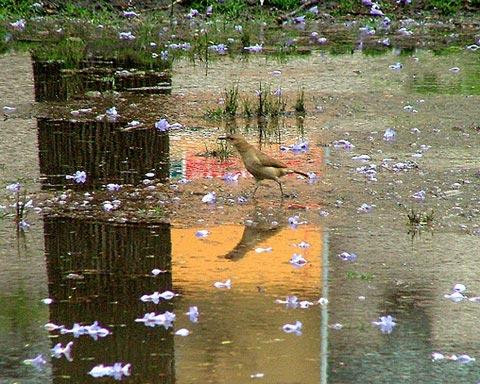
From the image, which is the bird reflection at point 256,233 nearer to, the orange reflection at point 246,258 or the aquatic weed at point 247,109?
the orange reflection at point 246,258

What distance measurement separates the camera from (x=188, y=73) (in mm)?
13797

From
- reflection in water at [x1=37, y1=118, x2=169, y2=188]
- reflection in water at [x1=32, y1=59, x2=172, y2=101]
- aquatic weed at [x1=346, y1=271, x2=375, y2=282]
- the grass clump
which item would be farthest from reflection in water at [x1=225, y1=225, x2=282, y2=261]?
the grass clump

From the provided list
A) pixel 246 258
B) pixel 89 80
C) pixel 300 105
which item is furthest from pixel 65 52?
pixel 246 258

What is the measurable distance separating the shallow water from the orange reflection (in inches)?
0.5

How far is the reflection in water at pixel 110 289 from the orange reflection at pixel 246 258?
0.11 meters

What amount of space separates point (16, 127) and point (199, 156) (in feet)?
6.26

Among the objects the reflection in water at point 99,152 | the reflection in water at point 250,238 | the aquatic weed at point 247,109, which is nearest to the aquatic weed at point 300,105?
the aquatic weed at point 247,109

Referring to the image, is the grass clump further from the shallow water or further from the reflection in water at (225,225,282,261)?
the reflection in water at (225,225,282,261)

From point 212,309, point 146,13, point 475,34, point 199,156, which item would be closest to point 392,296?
point 212,309

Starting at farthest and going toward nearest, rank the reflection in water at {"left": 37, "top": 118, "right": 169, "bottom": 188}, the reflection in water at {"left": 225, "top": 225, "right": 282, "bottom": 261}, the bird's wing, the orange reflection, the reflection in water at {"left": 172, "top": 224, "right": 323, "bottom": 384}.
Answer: the reflection in water at {"left": 37, "top": 118, "right": 169, "bottom": 188}, the bird's wing, the reflection in water at {"left": 225, "top": 225, "right": 282, "bottom": 261}, the orange reflection, the reflection in water at {"left": 172, "top": 224, "right": 323, "bottom": 384}

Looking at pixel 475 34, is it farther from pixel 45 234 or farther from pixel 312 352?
pixel 312 352

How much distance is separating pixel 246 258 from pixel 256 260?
0.25ft

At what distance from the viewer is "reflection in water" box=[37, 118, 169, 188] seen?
29.3ft

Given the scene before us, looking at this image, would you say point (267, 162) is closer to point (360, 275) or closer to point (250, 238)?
point (250, 238)
